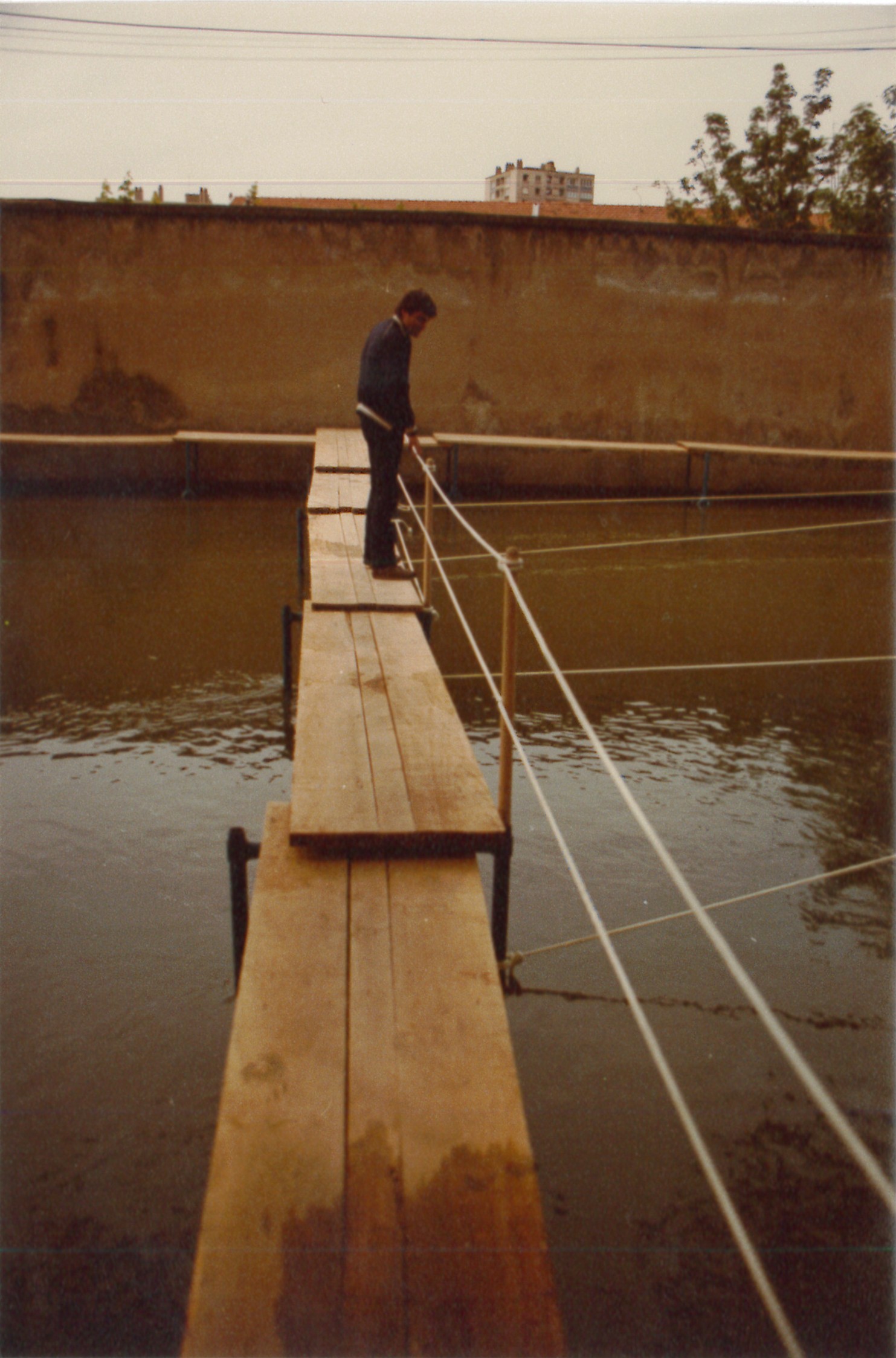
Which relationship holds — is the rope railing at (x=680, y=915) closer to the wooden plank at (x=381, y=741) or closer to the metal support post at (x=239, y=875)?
the wooden plank at (x=381, y=741)

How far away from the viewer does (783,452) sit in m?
13.5

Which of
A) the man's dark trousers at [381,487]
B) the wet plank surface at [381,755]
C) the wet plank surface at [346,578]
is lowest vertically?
the wet plank surface at [381,755]

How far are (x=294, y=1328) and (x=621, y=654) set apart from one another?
5.93 meters

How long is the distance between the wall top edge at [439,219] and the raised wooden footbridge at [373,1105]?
1095cm

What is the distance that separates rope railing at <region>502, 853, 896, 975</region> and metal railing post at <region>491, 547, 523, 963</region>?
11cm

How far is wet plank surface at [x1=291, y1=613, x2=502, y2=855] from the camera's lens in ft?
9.56

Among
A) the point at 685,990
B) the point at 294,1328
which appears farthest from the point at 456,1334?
the point at 685,990

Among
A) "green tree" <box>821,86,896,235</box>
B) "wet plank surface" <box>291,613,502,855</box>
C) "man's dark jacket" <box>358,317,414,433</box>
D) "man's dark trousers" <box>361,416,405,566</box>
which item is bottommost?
"wet plank surface" <box>291,613,502,855</box>

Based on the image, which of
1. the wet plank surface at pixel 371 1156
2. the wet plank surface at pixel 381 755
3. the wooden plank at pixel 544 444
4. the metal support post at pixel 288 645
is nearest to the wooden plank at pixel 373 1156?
the wet plank surface at pixel 371 1156

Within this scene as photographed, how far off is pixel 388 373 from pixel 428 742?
2.37 meters

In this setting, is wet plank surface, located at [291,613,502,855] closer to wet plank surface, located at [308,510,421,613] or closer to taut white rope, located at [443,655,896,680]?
wet plank surface, located at [308,510,421,613]

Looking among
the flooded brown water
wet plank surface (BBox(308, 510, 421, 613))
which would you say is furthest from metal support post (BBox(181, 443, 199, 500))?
wet plank surface (BBox(308, 510, 421, 613))

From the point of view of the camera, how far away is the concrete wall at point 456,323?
12812 millimetres

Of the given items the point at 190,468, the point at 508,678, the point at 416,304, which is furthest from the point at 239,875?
the point at 190,468
